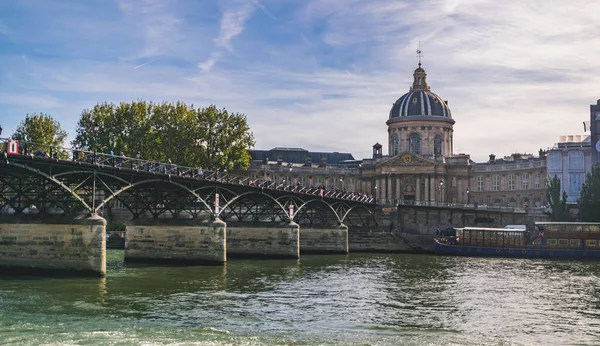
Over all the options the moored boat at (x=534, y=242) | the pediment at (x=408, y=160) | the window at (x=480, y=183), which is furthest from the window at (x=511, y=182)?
the moored boat at (x=534, y=242)

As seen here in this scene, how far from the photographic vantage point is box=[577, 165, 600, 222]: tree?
92.8 meters

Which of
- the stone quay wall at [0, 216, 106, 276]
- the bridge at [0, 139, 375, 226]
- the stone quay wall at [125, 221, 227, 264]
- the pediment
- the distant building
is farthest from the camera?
the pediment

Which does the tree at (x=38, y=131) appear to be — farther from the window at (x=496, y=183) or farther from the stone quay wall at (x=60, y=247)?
the window at (x=496, y=183)

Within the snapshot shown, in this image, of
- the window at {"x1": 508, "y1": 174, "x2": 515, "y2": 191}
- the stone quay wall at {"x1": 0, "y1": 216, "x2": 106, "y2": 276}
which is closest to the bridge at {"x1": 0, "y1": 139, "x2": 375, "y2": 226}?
the stone quay wall at {"x1": 0, "y1": 216, "x2": 106, "y2": 276}

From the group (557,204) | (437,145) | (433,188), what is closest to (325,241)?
(557,204)

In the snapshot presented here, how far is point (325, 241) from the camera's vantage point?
303ft

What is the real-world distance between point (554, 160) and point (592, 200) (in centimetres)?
3070

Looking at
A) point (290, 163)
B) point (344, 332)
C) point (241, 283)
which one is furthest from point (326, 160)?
point (344, 332)

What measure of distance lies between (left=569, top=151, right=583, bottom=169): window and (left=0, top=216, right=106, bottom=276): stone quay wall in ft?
309

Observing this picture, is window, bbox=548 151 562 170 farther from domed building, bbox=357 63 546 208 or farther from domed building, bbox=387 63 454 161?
domed building, bbox=387 63 454 161

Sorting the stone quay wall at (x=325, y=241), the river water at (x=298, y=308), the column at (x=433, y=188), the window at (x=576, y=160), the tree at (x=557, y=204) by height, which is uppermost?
the window at (x=576, y=160)

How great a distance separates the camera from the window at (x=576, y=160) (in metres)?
122

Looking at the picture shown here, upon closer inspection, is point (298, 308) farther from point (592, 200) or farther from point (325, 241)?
point (592, 200)

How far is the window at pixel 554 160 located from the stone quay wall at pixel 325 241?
50.5 metres
